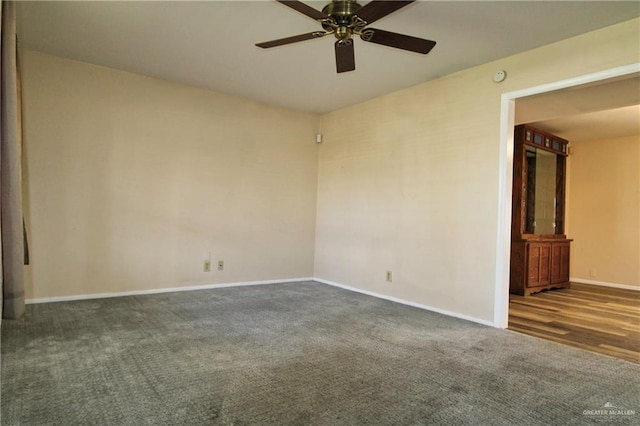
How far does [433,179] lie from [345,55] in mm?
1870

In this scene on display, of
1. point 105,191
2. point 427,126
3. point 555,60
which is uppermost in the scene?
point 555,60

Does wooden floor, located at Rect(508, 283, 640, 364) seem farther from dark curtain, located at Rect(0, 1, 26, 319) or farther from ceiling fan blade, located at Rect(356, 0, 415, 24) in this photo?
dark curtain, located at Rect(0, 1, 26, 319)

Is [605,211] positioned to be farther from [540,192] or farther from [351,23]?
[351,23]

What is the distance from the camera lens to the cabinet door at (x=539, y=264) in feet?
17.2

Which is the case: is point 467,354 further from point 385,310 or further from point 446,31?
point 446,31

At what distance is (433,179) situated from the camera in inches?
159

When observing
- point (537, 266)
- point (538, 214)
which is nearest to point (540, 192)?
point (538, 214)

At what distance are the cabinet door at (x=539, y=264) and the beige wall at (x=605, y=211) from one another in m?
1.53

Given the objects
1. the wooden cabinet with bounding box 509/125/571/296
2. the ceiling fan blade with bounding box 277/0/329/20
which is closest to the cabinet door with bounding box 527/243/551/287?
the wooden cabinet with bounding box 509/125/571/296

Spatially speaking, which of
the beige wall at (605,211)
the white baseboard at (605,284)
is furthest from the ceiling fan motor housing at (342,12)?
the white baseboard at (605,284)

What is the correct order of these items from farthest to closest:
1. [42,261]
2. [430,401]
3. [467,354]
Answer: [42,261] → [467,354] → [430,401]

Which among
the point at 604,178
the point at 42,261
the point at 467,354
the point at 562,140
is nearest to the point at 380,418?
the point at 467,354

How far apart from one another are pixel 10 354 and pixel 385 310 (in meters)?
3.05

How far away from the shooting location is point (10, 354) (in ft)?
7.80
